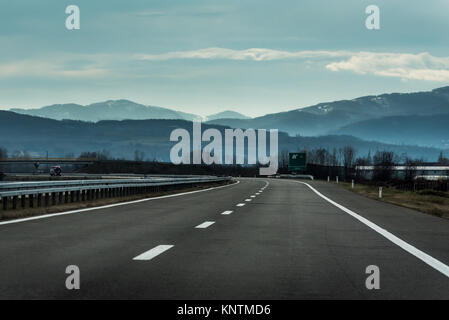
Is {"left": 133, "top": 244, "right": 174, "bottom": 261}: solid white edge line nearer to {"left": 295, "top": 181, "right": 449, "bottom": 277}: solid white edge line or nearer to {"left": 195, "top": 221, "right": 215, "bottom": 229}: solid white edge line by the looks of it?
{"left": 195, "top": 221, "right": 215, "bottom": 229}: solid white edge line

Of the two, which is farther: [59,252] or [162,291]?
[59,252]

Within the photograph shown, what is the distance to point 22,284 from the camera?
7043 mm

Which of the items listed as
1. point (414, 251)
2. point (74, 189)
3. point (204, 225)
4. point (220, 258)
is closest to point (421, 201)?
point (74, 189)

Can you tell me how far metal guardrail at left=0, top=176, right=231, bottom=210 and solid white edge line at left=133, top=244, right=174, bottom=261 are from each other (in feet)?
29.9

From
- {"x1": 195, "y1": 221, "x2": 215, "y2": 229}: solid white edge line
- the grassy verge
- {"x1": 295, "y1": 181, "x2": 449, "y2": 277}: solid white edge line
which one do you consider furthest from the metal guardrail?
the grassy verge

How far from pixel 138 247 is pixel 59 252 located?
1325 mm

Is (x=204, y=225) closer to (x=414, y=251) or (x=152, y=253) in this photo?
(x=152, y=253)

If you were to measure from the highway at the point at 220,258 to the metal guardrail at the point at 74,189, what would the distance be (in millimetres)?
3742

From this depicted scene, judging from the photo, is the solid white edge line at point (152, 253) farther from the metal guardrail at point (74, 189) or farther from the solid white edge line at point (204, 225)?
the metal guardrail at point (74, 189)

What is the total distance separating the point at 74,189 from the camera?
2333 cm

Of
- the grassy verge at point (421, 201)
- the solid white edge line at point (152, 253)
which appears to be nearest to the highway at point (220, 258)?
the solid white edge line at point (152, 253)
